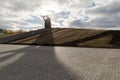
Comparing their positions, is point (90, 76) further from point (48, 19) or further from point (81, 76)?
point (48, 19)

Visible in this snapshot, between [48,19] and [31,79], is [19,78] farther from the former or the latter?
[48,19]

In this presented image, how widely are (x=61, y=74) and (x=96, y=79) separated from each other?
1432 mm

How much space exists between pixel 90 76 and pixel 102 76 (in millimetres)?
447

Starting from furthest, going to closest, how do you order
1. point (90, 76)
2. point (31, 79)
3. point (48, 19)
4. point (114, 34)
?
point (48, 19)
point (114, 34)
point (90, 76)
point (31, 79)

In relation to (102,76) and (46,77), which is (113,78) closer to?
(102,76)

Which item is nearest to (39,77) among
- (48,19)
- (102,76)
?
(102,76)

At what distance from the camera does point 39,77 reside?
6.56 m

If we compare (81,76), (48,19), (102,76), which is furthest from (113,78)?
(48,19)

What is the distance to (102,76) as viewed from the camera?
6.79m

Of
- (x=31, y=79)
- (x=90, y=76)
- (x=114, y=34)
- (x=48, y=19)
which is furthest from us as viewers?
(x=48, y=19)

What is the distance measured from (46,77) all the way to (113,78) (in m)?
2.39

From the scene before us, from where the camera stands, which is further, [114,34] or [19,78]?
[114,34]

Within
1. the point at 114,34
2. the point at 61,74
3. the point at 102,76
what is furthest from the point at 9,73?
the point at 114,34

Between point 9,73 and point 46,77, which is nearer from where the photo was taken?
point 46,77
